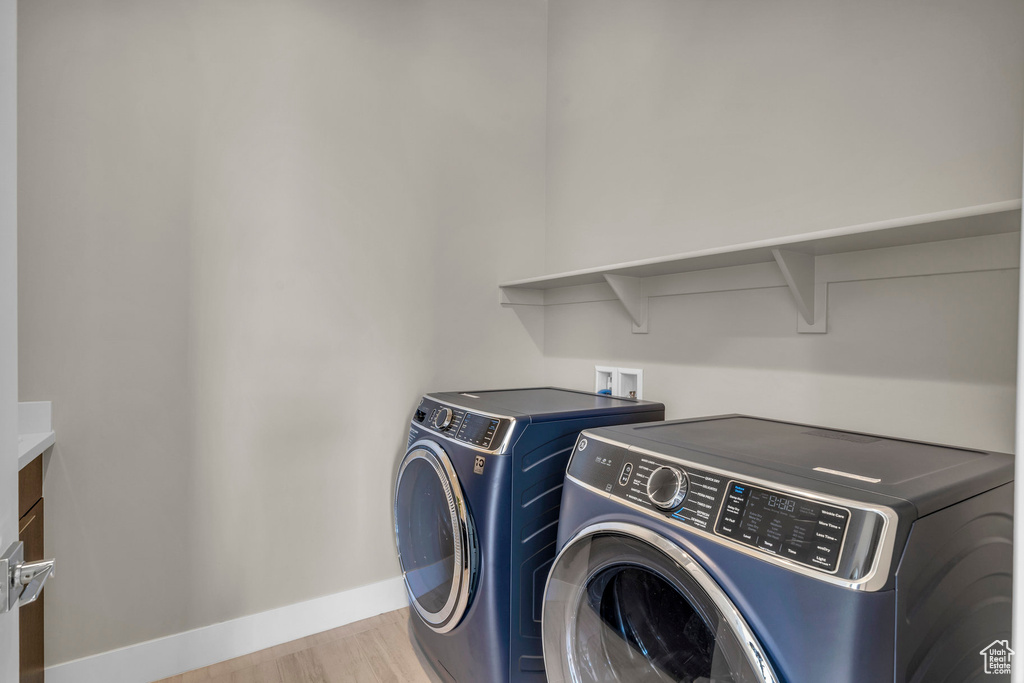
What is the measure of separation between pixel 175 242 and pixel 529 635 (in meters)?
1.62

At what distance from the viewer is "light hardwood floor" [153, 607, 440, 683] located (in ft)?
5.58

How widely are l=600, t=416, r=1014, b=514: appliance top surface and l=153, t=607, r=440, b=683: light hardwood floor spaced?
1183mm

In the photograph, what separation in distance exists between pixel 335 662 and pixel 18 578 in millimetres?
1452

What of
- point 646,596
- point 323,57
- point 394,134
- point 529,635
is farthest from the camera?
point 394,134

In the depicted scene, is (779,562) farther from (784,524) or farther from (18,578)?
(18,578)

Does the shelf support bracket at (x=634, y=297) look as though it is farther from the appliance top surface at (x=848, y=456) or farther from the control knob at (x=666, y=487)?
the control knob at (x=666, y=487)

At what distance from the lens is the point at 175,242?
171 centimetres

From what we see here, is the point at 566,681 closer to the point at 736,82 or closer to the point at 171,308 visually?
the point at 171,308

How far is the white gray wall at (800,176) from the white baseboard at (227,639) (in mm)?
1243

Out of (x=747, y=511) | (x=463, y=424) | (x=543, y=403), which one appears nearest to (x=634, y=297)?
(x=543, y=403)

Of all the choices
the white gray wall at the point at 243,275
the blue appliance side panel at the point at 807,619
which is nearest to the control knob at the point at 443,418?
the white gray wall at the point at 243,275

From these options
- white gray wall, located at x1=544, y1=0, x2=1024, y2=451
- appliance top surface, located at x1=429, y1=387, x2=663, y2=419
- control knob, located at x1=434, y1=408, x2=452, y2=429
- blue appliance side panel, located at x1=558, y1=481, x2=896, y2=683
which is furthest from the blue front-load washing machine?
control knob, located at x1=434, y1=408, x2=452, y2=429

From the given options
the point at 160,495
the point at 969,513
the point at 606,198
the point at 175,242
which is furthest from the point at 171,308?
the point at 969,513

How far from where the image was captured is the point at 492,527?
54.0 inches
